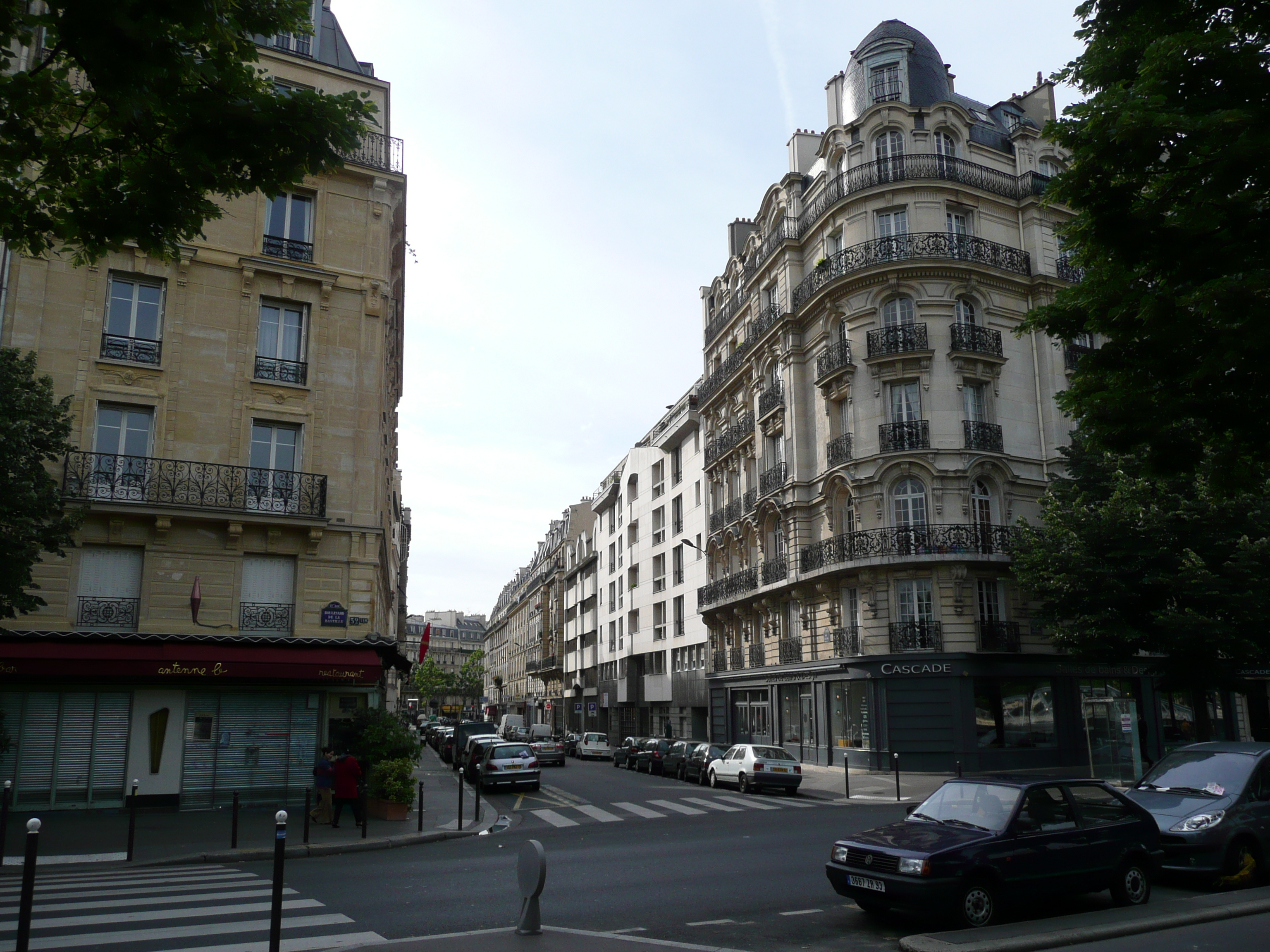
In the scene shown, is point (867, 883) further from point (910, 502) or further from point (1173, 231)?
point (910, 502)

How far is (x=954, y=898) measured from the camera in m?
8.27

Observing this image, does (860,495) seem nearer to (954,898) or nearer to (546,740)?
(546,740)

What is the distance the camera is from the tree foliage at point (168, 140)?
6680 mm

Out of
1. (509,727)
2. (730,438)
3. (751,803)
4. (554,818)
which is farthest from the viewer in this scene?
(509,727)

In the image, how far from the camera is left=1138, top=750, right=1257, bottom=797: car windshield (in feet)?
36.1

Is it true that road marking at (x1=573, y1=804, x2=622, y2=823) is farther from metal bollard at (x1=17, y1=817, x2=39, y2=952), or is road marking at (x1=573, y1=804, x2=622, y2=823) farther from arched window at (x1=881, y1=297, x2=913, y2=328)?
arched window at (x1=881, y1=297, x2=913, y2=328)

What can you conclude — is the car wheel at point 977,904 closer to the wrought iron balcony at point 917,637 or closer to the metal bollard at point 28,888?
the metal bollard at point 28,888

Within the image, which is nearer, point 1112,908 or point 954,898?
point 954,898

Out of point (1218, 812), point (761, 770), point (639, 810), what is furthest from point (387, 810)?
point (1218, 812)

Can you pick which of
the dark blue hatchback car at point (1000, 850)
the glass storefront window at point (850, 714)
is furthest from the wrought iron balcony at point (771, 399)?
the dark blue hatchback car at point (1000, 850)

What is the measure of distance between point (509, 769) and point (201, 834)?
448 inches

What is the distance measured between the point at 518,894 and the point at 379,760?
8.98 m

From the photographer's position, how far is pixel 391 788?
713 inches

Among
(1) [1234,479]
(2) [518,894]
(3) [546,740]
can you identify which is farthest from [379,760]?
(3) [546,740]
